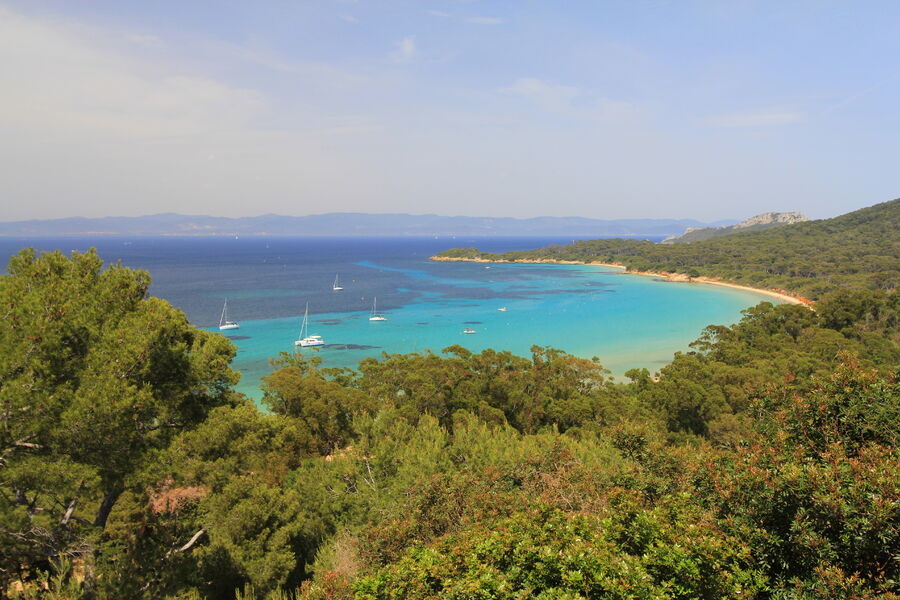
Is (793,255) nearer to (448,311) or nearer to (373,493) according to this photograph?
(448,311)

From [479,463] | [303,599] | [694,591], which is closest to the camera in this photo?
[694,591]

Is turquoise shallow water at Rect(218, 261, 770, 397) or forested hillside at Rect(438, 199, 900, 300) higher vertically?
forested hillside at Rect(438, 199, 900, 300)

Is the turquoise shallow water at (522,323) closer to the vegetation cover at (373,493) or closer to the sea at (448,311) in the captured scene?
the sea at (448,311)

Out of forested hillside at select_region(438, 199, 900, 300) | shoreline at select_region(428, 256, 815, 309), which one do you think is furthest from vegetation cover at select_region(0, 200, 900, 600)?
forested hillside at select_region(438, 199, 900, 300)

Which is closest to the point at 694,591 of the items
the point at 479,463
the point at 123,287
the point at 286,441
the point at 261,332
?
the point at 479,463

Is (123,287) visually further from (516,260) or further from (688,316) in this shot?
(516,260)

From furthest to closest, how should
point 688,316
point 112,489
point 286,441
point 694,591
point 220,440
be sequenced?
point 688,316 → point 286,441 → point 220,440 → point 112,489 → point 694,591

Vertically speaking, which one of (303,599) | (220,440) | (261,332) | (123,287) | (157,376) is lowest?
(261,332)

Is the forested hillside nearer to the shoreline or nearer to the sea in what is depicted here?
the shoreline
